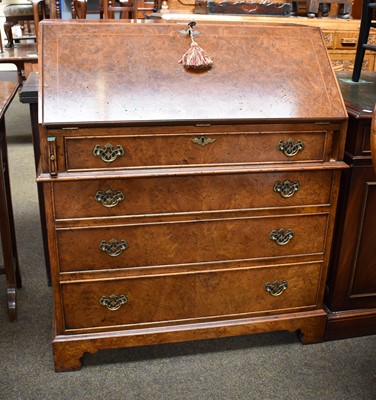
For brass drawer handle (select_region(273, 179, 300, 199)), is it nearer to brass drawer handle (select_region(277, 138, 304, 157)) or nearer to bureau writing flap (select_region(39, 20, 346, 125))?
brass drawer handle (select_region(277, 138, 304, 157))

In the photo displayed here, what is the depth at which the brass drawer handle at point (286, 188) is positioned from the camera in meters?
1.84

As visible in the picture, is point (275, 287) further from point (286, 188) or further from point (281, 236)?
point (286, 188)

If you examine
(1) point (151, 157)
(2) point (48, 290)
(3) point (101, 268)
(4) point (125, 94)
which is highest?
(4) point (125, 94)

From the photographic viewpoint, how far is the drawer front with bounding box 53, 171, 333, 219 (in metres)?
1.72

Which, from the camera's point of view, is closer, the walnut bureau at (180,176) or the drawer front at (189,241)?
the walnut bureau at (180,176)

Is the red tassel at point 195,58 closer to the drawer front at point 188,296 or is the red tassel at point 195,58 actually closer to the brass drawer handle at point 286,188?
the brass drawer handle at point 286,188

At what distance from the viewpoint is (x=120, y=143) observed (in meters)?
1.67

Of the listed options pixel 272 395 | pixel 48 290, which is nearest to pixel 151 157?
pixel 272 395

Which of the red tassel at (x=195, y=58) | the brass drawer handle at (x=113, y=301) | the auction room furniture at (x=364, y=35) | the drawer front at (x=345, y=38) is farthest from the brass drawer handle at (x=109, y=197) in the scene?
the drawer front at (x=345, y=38)

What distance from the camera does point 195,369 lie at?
198 cm

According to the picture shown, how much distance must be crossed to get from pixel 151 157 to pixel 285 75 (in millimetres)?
592

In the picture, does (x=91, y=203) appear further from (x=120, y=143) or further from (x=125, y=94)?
(x=125, y=94)

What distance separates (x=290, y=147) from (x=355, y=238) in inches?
20.5

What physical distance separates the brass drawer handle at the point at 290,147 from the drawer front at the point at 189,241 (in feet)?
0.85
